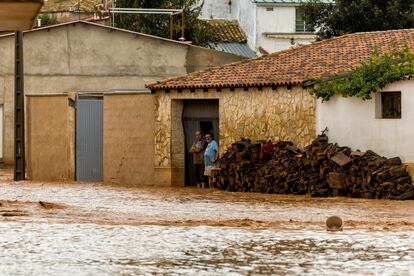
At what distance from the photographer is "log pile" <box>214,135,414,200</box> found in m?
31.0

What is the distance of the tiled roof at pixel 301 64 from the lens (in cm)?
3509

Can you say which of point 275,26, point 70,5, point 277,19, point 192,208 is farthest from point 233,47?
point 192,208

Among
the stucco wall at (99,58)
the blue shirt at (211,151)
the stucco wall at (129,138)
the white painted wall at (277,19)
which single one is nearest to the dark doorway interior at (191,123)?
the stucco wall at (129,138)

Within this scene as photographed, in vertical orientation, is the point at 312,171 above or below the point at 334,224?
above

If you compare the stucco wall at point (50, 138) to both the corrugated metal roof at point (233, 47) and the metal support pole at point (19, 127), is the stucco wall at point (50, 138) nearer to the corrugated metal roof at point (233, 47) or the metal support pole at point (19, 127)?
the metal support pole at point (19, 127)

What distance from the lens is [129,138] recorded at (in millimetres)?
39094

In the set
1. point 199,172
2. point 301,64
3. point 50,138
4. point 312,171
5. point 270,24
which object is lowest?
point 199,172

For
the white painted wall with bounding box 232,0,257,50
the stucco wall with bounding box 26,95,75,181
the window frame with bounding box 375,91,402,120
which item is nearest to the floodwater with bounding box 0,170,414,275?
the window frame with bounding box 375,91,402,120

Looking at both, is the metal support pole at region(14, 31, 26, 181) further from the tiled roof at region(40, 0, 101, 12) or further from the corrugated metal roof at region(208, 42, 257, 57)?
the tiled roof at region(40, 0, 101, 12)

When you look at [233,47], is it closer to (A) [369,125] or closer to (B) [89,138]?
(B) [89,138]

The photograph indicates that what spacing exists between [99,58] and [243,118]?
13587 mm

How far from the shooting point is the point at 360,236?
67.6 ft

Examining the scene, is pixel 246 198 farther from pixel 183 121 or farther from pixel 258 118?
pixel 183 121

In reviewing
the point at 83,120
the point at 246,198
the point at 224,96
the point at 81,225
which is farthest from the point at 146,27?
the point at 81,225
